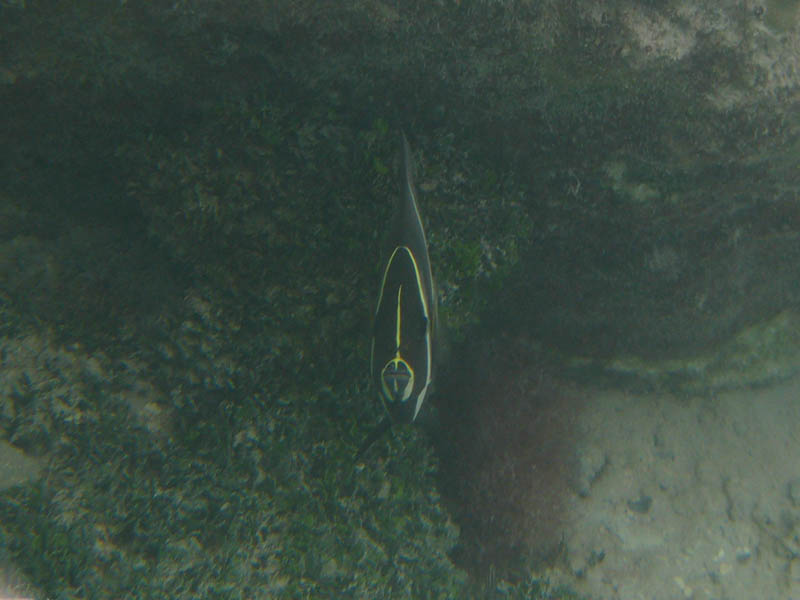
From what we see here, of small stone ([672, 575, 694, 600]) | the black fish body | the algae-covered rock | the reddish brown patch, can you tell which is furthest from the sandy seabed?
the black fish body

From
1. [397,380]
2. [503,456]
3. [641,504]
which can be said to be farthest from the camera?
[641,504]

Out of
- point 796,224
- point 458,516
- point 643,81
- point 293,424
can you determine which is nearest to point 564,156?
point 643,81

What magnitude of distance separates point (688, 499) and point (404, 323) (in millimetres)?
3628

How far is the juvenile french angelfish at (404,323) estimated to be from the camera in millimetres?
1925

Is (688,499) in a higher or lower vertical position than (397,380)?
lower

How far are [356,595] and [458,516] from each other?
107cm

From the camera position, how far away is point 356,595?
2910 millimetres

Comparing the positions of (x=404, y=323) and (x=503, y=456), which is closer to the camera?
(x=404, y=323)

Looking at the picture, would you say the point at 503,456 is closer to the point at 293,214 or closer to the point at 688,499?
the point at 688,499

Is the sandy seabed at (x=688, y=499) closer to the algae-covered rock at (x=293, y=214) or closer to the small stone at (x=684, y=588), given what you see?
the small stone at (x=684, y=588)

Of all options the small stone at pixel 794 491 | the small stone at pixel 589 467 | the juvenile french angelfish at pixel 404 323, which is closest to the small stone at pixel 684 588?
the small stone at pixel 589 467

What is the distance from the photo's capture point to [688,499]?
13.8 feet

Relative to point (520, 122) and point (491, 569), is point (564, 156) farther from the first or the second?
point (491, 569)

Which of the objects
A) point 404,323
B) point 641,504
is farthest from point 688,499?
point 404,323
